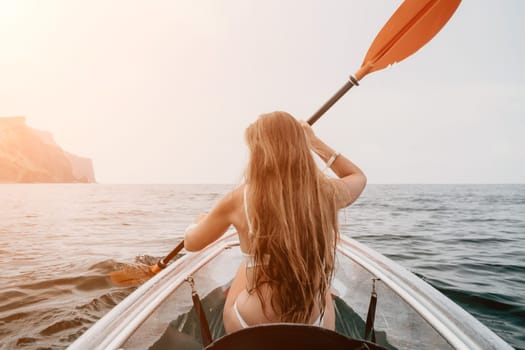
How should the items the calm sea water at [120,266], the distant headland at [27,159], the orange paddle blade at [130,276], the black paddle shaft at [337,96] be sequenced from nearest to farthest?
the black paddle shaft at [337,96] → the calm sea water at [120,266] → the orange paddle blade at [130,276] → the distant headland at [27,159]

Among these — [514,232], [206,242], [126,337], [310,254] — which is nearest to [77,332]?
[126,337]

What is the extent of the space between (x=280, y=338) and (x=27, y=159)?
16442 centimetres

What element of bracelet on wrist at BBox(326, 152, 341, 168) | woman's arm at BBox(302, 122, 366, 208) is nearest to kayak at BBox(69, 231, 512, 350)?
woman's arm at BBox(302, 122, 366, 208)

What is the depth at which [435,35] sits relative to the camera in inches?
127

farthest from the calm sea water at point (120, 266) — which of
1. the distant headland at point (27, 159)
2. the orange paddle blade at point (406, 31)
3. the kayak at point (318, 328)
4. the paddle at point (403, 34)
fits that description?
the distant headland at point (27, 159)

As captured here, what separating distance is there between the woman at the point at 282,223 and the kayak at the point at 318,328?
0.39 m

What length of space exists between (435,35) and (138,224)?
11.8 metres

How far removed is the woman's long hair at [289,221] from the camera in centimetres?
148

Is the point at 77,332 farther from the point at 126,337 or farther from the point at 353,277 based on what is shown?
the point at 353,277

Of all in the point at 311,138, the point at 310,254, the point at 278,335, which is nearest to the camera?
the point at 278,335

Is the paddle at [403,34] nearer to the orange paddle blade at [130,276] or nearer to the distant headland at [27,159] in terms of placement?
the orange paddle blade at [130,276]

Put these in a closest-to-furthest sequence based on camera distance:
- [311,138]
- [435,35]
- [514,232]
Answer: [311,138]
[435,35]
[514,232]

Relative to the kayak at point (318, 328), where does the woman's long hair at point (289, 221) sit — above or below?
above

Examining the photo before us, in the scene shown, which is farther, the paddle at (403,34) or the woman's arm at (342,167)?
the paddle at (403,34)
